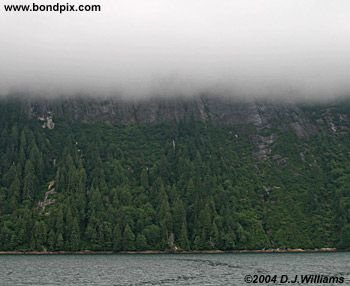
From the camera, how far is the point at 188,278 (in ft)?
401

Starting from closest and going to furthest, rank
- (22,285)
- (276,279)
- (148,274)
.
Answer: (22,285)
(276,279)
(148,274)

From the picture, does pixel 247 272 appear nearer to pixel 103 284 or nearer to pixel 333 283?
pixel 333 283

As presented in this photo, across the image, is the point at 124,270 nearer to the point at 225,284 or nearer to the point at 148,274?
the point at 148,274

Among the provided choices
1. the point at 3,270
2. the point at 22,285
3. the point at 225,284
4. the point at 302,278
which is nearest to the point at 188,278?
the point at 225,284

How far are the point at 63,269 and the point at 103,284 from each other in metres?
40.1

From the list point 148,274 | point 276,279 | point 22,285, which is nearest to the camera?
point 22,285

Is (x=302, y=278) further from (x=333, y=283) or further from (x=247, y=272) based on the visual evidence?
(x=247, y=272)

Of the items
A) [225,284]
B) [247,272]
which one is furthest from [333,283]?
[247,272]

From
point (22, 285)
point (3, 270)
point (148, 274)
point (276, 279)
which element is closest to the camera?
point (22, 285)

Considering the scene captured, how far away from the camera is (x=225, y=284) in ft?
365

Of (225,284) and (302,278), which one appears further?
(302,278)

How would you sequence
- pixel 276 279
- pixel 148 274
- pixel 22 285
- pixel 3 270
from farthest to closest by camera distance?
pixel 3 270, pixel 148 274, pixel 276 279, pixel 22 285

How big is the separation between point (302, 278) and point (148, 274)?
3473 cm

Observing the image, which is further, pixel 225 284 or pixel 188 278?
pixel 188 278
